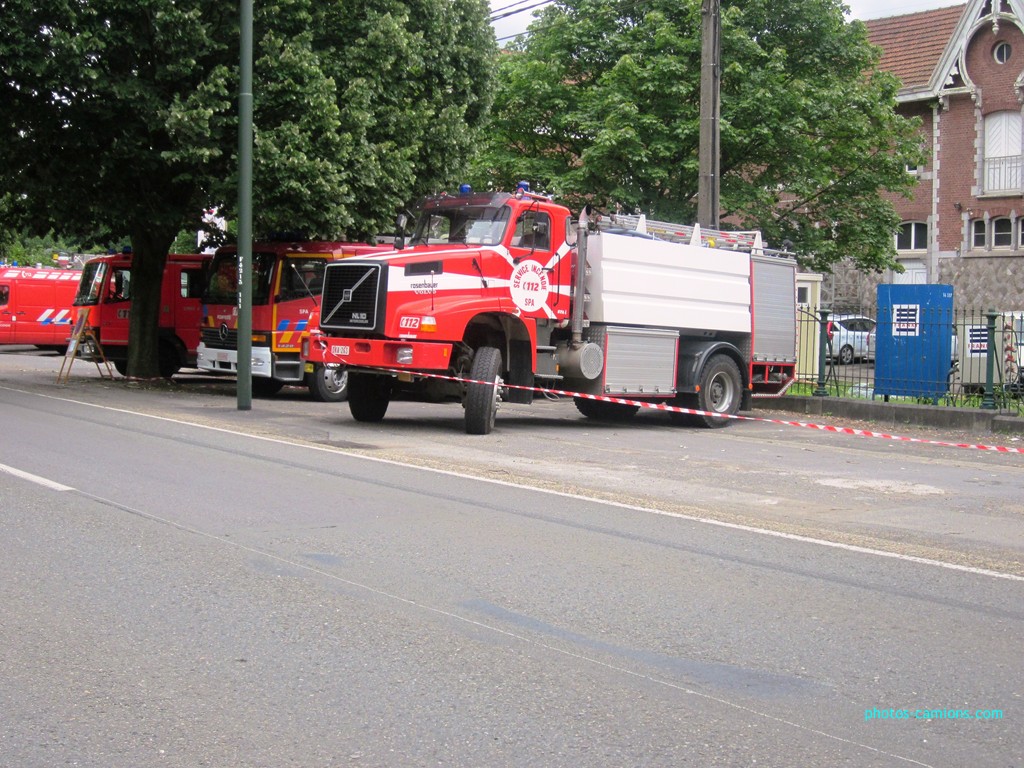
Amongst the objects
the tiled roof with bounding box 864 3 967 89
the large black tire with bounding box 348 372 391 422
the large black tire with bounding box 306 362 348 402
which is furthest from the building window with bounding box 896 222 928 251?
the large black tire with bounding box 348 372 391 422

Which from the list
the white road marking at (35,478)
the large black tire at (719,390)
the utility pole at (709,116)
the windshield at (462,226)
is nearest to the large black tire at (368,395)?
the windshield at (462,226)

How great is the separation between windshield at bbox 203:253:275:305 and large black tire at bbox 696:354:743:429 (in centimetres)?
809

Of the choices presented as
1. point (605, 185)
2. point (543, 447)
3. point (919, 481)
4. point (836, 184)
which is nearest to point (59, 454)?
point (543, 447)

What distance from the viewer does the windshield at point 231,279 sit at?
2142cm

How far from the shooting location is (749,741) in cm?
453

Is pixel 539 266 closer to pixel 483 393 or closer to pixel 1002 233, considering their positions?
pixel 483 393

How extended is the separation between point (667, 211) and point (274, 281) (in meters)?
11.3

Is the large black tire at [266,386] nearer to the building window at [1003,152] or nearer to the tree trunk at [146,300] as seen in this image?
the tree trunk at [146,300]

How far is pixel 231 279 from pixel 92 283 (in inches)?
215

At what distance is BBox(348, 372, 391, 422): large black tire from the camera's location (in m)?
16.1

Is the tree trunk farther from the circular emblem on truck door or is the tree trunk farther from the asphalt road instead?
the asphalt road

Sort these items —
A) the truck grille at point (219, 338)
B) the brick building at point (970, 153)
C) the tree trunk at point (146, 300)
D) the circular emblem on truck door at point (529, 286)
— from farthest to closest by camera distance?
the brick building at point (970, 153), the tree trunk at point (146, 300), the truck grille at point (219, 338), the circular emblem on truck door at point (529, 286)

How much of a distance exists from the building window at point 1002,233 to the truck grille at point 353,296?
29668 millimetres

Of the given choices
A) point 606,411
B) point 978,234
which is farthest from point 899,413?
point 978,234
